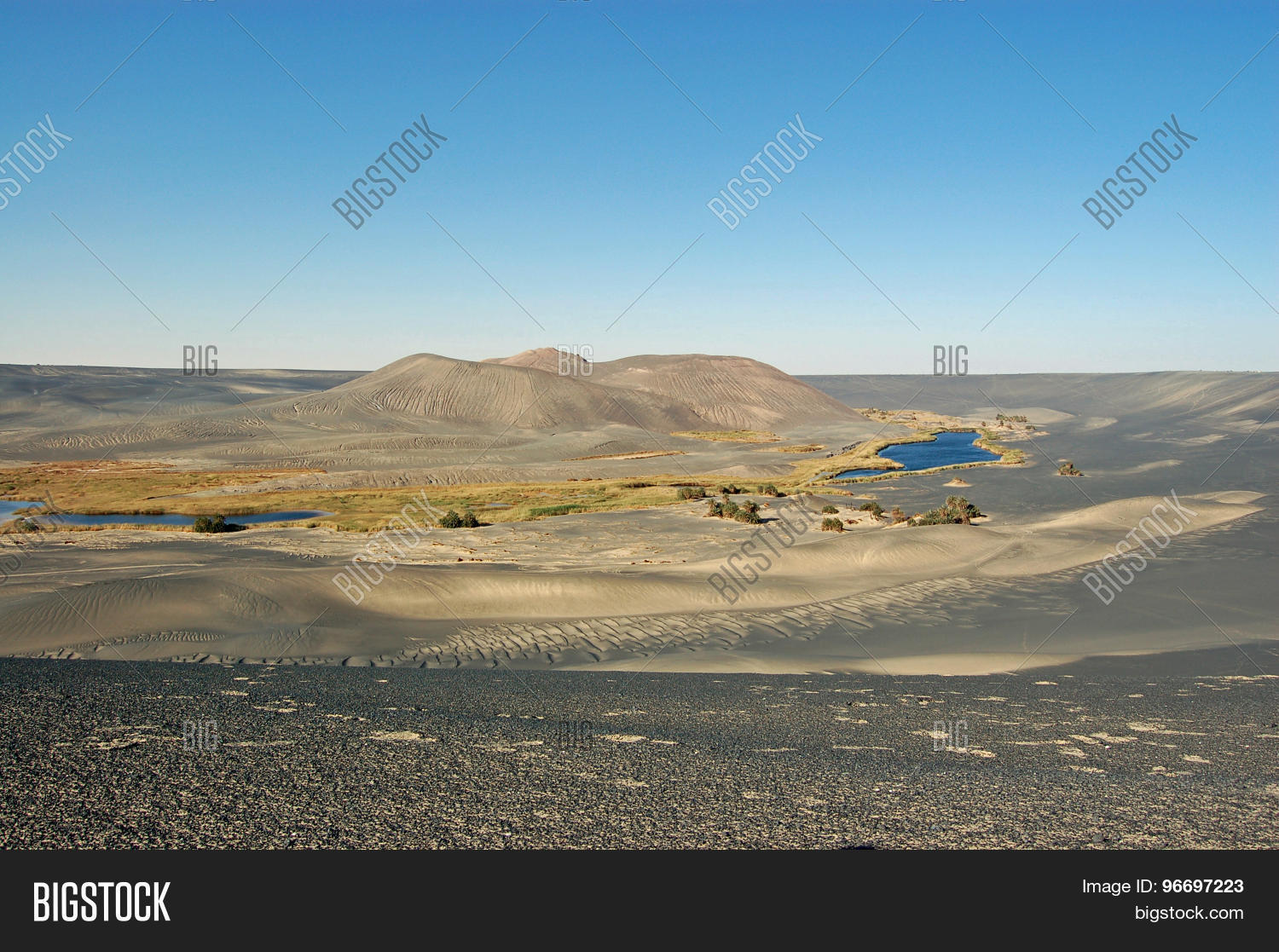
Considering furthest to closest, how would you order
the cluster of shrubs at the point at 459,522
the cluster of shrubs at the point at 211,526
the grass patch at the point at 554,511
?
the grass patch at the point at 554,511, the cluster of shrubs at the point at 459,522, the cluster of shrubs at the point at 211,526

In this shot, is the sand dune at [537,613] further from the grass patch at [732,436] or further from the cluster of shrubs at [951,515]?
the grass patch at [732,436]

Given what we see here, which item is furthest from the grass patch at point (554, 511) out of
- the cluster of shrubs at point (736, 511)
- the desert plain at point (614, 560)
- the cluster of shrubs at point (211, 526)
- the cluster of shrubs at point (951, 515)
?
the cluster of shrubs at point (951, 515)

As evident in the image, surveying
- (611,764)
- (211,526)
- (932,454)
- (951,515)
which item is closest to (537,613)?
(611,764)

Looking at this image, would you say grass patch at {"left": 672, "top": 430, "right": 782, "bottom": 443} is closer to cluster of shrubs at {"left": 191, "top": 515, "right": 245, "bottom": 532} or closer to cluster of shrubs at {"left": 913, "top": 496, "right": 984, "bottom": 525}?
cluster of shrubs at {"left": 913, "top": 496, "right": 984, "bottom": 525}

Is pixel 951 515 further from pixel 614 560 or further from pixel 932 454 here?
pixel 932 454

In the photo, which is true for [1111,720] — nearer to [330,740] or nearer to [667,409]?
[330,740]

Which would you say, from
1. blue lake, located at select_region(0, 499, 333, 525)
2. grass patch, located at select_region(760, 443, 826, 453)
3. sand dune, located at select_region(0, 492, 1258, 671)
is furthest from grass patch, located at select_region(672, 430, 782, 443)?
sand dune, located at select_region(0, 492, 1258, 671)

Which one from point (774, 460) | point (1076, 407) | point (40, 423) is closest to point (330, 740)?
point (774, 460)

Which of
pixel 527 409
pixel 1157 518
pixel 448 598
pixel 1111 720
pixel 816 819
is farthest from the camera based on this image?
pixel 527 409
